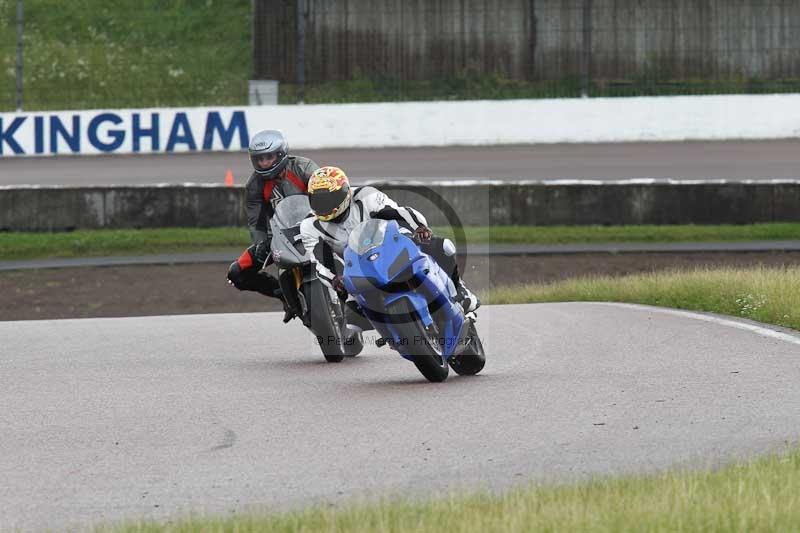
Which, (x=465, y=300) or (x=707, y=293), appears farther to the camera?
(x=707, y=293)

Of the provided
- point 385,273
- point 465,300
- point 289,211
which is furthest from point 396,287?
point 289,211

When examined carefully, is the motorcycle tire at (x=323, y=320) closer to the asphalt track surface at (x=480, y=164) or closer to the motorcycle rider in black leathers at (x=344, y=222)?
the motorcycle rider in black leathers at (x=344, y=222)

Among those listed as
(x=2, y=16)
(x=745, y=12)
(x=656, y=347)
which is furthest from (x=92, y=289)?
(x=2, y=16)

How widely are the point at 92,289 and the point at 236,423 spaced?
43.4ft

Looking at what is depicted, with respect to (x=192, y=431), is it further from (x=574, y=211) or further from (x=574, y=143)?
(x=574, y=143)

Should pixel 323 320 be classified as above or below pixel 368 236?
below

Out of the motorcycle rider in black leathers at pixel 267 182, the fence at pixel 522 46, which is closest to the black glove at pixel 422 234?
the motorcycle rider in black leathers at pixel 267 182

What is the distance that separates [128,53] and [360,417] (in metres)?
33.7

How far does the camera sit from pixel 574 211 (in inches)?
955

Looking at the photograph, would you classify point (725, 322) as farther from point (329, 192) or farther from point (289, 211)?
point (329, 192)

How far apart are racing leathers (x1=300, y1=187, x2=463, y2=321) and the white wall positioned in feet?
73.7

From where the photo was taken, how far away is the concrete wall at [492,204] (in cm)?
2395

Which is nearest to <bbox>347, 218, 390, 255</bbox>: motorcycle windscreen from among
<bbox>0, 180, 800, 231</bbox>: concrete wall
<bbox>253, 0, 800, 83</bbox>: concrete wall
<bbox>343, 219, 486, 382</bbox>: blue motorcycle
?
<bbox>343, 219, 486, 382</bbox>: blue motorcycle

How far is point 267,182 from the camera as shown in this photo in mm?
10867
